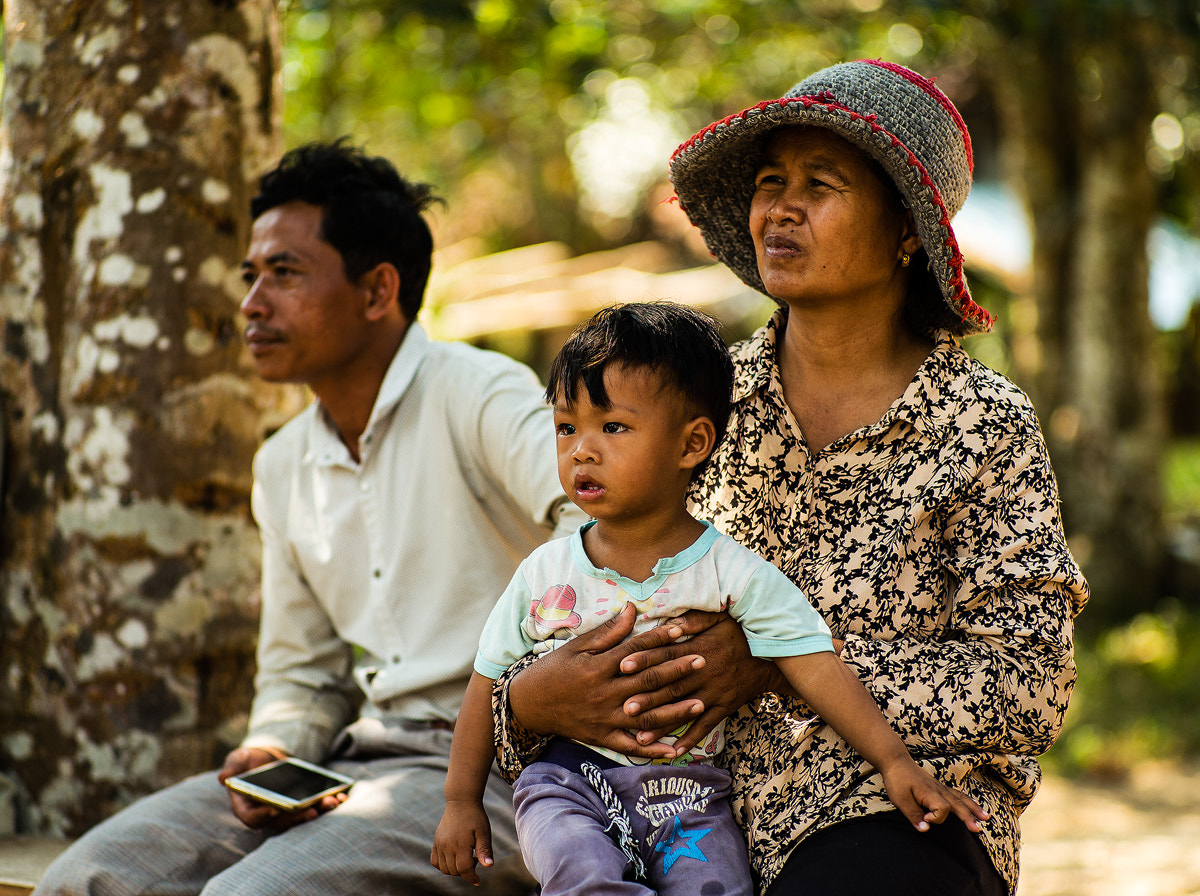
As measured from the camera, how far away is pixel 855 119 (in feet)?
6.77

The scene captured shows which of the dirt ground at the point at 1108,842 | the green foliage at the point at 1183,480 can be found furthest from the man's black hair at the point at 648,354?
the green foliage at the point at 1183,480

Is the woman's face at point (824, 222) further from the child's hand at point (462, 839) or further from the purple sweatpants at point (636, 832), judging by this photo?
the child's hand at point (462, 839)

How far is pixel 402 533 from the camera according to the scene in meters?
2.81

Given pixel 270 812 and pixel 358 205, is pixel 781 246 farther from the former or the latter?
pixel 270 812

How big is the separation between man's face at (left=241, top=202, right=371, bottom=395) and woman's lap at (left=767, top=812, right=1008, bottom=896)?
5.58ft

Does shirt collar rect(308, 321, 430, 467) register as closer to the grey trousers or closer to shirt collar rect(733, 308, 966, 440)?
the grey trousers

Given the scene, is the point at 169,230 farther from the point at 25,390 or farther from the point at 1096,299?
the point at 1096,299

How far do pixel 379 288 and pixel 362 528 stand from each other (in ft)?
2.15

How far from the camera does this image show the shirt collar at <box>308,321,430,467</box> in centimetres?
287

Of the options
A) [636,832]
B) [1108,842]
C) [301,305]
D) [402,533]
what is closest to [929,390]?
[636,832]

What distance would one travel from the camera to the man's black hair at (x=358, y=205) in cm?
298

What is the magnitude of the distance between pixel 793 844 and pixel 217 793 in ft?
4.87

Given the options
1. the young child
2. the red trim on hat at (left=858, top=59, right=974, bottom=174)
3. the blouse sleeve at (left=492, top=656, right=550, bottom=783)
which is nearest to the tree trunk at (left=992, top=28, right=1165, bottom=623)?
the red trim on hat at (left=858, top=59, right=974, bottom=174)

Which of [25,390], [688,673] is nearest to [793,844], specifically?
[688,673]
